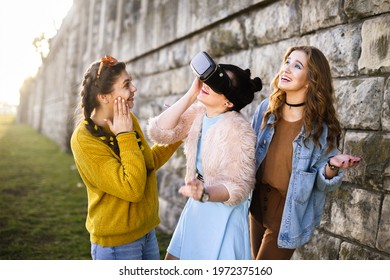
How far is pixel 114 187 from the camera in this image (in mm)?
2129

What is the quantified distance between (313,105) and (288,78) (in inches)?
7.6

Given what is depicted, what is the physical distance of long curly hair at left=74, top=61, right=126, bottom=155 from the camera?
226 cm

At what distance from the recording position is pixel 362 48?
2.54 metres

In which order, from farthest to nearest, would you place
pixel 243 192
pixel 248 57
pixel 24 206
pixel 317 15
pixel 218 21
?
pixel 24 206, pixel 218 21, pixel 248 57, pixel 317 15, pixel 243 192

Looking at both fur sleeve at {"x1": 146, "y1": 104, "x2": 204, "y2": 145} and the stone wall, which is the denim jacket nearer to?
the stone wall

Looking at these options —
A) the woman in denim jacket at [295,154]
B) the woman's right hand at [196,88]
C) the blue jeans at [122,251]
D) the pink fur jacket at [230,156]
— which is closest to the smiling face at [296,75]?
the woman in denim jacket at [295,154]

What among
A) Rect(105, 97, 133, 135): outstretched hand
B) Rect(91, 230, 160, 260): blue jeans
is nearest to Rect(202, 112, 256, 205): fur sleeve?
Rect(105, 97, 133, 135): outstretched hand

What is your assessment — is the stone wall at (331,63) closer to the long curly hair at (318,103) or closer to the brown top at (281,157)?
the long curly hair at (318,103)

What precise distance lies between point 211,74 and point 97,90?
0.64m

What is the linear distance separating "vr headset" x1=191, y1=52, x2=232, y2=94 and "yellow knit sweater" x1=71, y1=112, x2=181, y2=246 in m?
0.48

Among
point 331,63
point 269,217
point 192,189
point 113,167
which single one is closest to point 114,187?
point 113,167

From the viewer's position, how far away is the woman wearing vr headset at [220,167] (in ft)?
6.70
